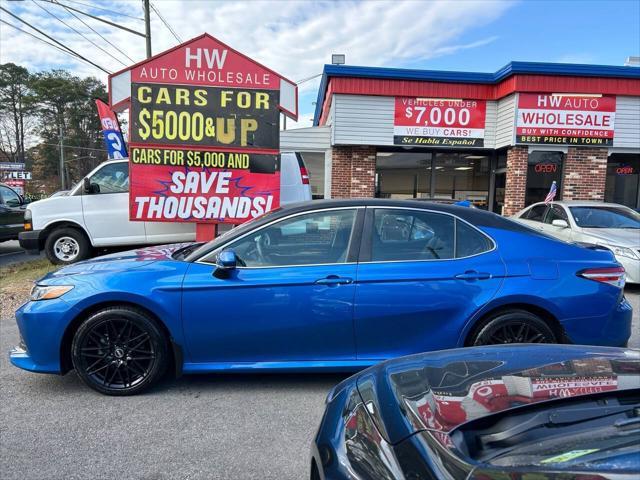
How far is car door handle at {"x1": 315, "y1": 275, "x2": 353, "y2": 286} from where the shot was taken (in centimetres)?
337

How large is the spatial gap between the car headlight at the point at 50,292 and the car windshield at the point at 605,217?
822 centimetres

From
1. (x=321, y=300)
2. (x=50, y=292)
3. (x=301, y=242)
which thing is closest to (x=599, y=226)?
(x=301, y=242)

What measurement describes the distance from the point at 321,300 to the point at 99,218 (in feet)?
22.6

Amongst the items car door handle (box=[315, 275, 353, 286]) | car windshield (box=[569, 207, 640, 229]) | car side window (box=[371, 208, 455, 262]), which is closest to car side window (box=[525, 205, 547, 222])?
car windshield (box=[569, 207, 640, 229])

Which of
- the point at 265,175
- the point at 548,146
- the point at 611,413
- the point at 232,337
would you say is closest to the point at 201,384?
the point at 232,337

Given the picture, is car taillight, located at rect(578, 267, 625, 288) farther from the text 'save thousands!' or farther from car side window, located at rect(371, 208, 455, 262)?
the text 'save thousands!'

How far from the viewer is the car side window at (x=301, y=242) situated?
11.6 feet

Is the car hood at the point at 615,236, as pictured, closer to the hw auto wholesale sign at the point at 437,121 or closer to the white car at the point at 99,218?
the white car at the point at 99,218

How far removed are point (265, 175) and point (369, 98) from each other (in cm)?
600

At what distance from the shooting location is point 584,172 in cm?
1245

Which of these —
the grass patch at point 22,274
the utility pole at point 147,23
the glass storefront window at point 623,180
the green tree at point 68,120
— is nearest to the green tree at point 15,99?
the green tree at point 68,120

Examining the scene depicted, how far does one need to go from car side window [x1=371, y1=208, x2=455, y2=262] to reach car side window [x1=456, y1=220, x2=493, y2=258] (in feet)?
0.18

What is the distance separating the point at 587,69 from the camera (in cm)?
1178

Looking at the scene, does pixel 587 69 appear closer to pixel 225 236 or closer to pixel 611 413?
pixel 225 236
